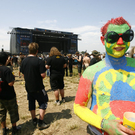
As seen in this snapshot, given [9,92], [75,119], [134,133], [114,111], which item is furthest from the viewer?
[75,119]

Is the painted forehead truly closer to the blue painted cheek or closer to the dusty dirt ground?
the blue painted cheek

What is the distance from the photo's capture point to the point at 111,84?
1.12 metres

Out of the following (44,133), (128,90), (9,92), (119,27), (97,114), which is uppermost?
(119,27)

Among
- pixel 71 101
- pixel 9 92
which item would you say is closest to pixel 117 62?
pixel 9 92

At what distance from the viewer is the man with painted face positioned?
108 cm

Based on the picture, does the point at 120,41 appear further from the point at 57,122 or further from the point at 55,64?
the point at 55,64

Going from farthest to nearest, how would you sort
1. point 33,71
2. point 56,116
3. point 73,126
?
point 56,116, point 73,126, point 33,71

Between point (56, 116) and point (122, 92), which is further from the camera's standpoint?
point (56, 116)

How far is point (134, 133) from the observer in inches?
33.4

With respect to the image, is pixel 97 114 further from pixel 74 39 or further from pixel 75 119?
pixel 74 39

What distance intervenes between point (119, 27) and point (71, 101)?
12.1 ft

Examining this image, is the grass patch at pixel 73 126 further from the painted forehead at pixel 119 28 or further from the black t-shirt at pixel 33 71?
the painted forehead at pixel 119 28

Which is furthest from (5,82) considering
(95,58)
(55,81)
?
(95,58)

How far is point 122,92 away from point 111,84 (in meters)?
0.12
